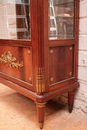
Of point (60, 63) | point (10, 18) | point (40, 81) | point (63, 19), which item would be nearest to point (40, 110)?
point (40, 81)

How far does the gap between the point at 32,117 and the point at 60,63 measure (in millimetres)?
479

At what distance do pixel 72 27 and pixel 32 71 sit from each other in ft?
1.41

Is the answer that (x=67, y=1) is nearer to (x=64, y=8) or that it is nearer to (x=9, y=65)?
(x=64, y=8)

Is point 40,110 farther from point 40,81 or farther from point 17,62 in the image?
point 17,62

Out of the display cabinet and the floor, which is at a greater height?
the display cabinet

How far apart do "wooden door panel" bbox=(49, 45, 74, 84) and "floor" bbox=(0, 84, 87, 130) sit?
319 mm

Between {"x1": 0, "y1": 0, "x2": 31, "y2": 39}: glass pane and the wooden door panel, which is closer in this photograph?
the wooden door panel

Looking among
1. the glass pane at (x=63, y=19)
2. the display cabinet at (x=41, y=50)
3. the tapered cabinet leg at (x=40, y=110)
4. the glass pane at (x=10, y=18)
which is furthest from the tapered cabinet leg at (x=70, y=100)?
the glass pane at (x=10, y=18)

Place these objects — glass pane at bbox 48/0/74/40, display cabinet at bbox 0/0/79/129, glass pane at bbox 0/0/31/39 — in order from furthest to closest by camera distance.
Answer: glass pane at bbox 0/0/31/39
glass pane at bbox 48/0/74/40
display cabinet at bbox 0/0/79/129

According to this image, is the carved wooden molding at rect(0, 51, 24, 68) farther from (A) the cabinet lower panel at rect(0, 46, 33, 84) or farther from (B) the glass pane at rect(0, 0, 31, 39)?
(B) the glass pane at rect(0, 0, 31, 39)

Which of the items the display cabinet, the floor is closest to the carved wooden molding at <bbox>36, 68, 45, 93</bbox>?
the display cabinet

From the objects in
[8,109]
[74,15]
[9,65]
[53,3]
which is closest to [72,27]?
[74,15]

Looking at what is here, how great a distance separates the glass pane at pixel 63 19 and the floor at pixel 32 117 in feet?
1.97

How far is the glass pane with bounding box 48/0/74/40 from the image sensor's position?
3.27ft
